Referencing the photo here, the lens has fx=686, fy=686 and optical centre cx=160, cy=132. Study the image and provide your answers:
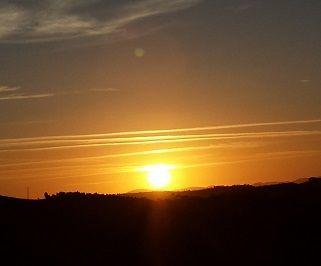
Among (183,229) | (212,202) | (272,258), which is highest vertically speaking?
(212,202)

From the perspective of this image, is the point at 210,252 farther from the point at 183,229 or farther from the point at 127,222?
the point at 127,222

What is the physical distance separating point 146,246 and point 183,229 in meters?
2.86

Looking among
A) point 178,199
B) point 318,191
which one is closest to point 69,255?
point 178,199

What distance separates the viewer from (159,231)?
3231cm

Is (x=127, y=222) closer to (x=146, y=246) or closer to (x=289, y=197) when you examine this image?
(x=146, y=246)

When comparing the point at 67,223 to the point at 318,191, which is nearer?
the point at 67,223

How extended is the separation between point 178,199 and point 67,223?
8.06m

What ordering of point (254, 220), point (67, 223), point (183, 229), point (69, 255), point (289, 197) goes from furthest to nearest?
point (289, 197)
point (254, 220)
point (183, 229)
point (67, 223)
point (69, 255)

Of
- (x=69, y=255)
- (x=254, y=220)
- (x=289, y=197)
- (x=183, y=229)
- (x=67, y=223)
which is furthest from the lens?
(x=289, y=197)

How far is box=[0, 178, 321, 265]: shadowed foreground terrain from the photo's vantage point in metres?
28.8

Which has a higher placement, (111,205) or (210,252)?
(111,205)

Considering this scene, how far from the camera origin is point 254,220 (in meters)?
35.6

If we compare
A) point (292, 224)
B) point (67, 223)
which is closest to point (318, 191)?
point (292, 224)

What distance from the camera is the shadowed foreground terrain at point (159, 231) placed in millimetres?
28797
